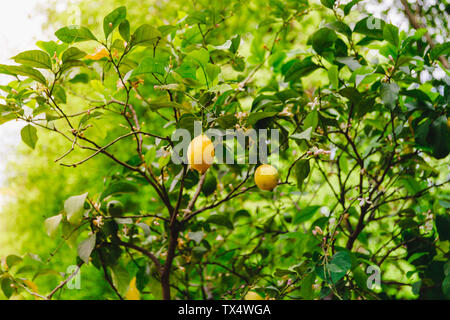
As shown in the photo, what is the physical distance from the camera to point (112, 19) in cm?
65

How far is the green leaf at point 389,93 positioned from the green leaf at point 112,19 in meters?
0.52

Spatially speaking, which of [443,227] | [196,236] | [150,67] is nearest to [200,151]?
[150,67]

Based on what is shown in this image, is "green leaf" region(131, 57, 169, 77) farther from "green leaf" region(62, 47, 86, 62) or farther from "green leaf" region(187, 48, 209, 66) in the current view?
"green leaf" region(62, 47, 86, 62)

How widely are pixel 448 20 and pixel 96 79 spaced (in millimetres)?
1235

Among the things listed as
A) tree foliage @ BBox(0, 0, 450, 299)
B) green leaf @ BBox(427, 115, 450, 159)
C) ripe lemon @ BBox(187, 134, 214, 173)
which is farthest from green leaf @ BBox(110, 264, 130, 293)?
green leaf @ BBox(427, 115, 450, 159)

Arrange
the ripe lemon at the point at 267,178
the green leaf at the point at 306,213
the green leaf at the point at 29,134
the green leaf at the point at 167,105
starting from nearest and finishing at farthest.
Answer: the green leaf at the point at 167,105 → the ripe lemon at the point at 267,178 → the green leaf at the point at 29,134 → the green leaf at the point at 306,213

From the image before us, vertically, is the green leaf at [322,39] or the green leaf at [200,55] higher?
the green leaf at [322,39]

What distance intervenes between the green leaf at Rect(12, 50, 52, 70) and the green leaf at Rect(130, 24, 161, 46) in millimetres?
167

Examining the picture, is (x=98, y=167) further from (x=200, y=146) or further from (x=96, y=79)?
(x=200, y=146)

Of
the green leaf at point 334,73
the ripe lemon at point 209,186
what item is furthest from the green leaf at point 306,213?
the green leaf at point 334,73

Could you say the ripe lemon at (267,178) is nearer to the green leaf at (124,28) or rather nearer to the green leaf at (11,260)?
the green leaf at (124,28)

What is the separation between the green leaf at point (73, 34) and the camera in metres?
0.63

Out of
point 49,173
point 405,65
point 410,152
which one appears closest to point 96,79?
point 405,65

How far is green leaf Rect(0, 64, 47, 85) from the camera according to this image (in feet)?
2.17
